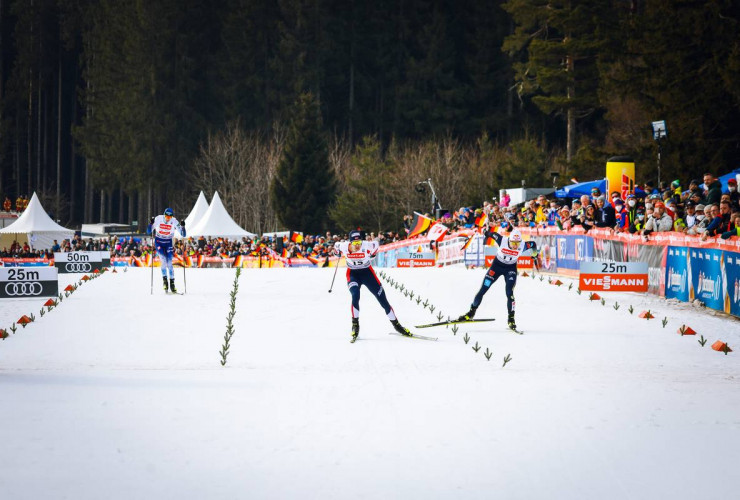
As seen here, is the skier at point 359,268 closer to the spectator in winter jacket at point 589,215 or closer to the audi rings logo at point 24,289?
the audi rings logo at point 24,289

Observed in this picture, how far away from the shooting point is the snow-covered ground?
7.16 m

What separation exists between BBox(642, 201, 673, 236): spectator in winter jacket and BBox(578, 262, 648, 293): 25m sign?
0.82 metres

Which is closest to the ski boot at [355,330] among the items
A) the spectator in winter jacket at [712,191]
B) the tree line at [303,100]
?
the spectator in winter jacket at [712,191]

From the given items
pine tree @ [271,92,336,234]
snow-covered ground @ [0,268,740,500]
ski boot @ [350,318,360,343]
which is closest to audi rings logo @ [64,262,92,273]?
snow-covered ground @ [0,268,740,500]

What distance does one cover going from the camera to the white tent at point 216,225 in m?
46.8

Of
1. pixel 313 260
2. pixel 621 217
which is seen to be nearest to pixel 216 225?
pixel 313 260

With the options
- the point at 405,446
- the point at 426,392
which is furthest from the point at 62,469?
the point at 426,392

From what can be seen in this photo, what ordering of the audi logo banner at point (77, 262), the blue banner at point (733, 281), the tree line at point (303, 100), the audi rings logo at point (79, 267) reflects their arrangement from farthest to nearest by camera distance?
the tree line at point (303, 100), the audi rings logo at point (79, 267), the audi logo banner at point (77, 262), the blue banner at point (733, 281)

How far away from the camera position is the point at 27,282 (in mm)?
21625

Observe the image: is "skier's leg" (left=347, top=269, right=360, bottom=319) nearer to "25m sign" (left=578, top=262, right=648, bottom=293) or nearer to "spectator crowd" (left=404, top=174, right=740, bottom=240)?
"spectator crowd" (left=404, top=174, right=740, bottom=240)

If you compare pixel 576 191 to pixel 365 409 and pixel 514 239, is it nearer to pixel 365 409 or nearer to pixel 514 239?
pixel 514 239

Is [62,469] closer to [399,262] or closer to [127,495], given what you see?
[127,495]

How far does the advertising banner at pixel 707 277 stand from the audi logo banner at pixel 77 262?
796 inches

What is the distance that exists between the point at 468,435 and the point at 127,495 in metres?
3.29
